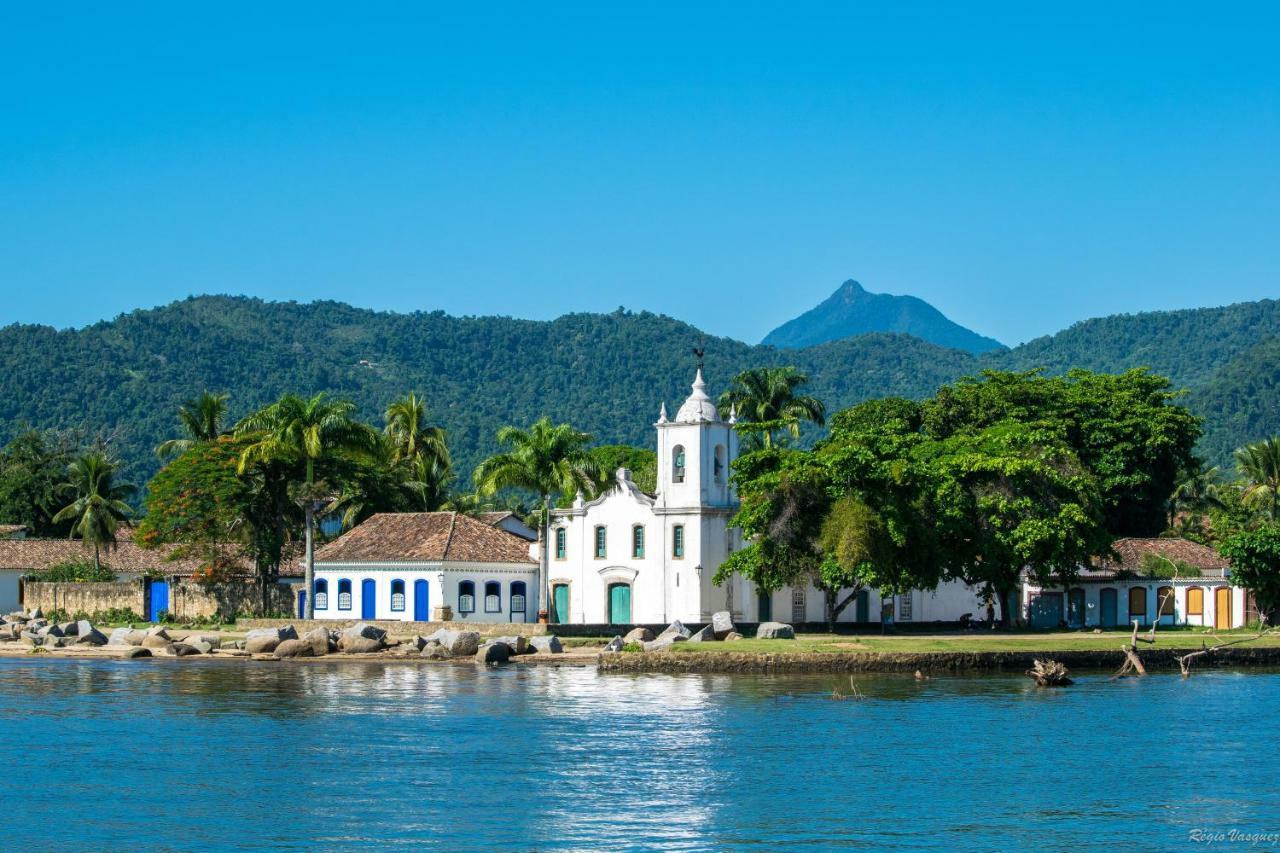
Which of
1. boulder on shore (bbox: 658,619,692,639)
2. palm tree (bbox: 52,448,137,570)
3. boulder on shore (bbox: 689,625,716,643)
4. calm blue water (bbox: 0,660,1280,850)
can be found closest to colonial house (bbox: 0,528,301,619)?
palm tree (bbox: 52,448,137,570)

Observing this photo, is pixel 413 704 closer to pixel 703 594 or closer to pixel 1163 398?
pixel 703 594

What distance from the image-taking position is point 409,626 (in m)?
63.5

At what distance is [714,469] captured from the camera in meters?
64.0

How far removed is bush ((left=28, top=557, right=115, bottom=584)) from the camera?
3349 inches

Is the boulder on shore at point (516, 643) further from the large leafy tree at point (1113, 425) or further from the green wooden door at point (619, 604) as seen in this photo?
the large leafy tree at point (1113, 425)

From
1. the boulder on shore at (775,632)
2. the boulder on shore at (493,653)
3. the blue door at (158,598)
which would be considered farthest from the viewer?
the blue door at (158,598)

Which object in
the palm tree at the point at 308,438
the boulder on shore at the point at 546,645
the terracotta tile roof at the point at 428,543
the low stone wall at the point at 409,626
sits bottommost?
the boulder on shore at the point at 546,645

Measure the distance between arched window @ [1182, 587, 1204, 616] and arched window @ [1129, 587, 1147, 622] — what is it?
1727 millimetres

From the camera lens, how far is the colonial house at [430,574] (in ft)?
220

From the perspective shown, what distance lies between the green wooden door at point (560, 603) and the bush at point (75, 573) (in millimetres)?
28680

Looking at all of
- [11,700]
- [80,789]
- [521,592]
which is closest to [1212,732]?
[80,789]

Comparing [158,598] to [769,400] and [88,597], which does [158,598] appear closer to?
[88,597]

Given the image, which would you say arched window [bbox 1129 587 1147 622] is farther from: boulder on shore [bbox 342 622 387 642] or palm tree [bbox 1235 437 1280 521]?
boulder on shore [bbox 342 622 387 642]

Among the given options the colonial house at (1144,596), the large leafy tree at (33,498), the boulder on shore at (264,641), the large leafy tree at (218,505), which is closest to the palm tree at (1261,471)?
the colonial house at (1144,596)
